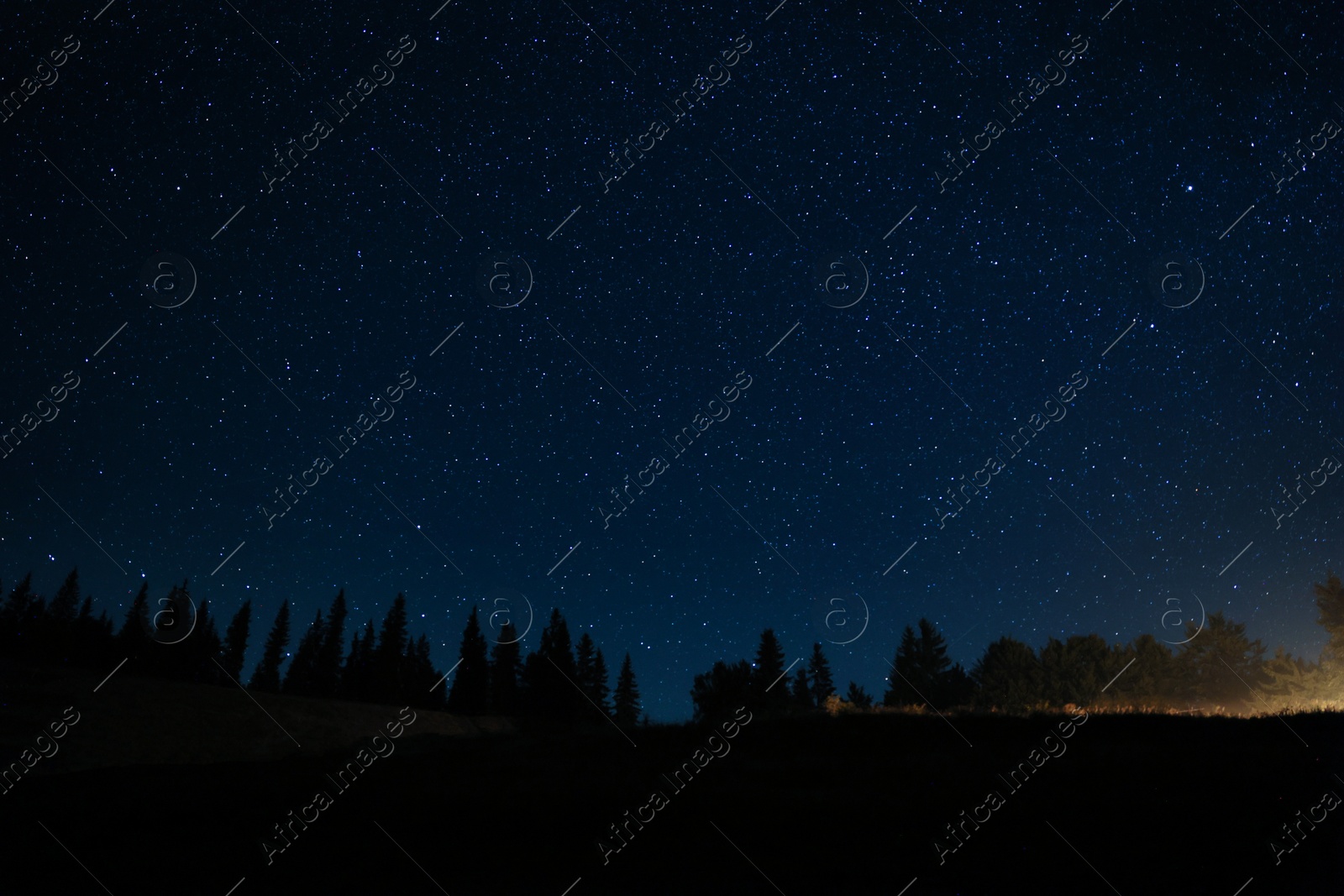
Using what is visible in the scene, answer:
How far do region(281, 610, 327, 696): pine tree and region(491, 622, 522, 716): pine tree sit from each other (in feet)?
57.7

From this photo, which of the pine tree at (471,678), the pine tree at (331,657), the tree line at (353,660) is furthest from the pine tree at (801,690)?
the pine tree at (331,657)

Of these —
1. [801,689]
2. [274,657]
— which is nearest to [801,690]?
[801,689]

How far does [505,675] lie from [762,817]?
56.6m

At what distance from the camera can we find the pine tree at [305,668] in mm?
64375

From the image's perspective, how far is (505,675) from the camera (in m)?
63.2

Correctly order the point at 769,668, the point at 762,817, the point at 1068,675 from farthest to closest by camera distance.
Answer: the point at 769,668 → the point at 1068,675 → the point at 762,817

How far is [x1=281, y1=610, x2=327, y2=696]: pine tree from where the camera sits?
64.4 m

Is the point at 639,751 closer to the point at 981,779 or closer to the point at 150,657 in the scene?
the point at 981,779

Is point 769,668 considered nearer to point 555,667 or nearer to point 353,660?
point 555,667

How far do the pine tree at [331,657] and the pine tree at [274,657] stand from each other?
24.6 ft

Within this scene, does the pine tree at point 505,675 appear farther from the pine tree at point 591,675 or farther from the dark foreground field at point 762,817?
the dark foreground field at point 762,817

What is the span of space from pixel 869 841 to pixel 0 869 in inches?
550

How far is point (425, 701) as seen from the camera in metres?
60.8

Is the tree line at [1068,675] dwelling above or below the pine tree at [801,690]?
below
